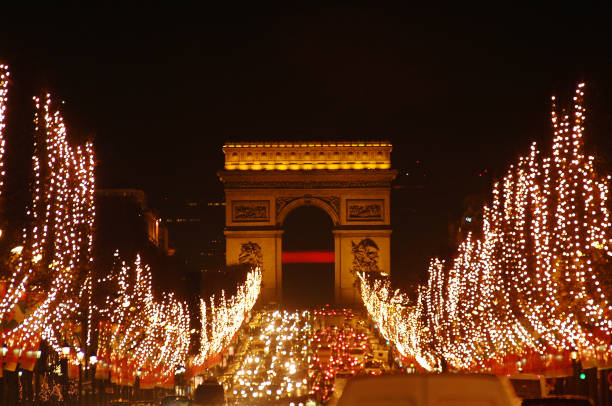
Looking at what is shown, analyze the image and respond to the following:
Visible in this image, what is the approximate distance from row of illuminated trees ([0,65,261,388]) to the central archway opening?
72627mm

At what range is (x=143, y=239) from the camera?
77.3m

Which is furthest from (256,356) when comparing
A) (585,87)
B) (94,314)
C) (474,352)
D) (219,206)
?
(219,206)

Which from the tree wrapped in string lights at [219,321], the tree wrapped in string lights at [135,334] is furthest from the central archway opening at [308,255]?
the tree wrapped in string lights at [135,334]

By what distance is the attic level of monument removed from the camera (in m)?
116

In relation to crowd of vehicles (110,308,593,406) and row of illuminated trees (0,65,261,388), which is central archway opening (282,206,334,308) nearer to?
crowd of vehicles (110,308,593,406)

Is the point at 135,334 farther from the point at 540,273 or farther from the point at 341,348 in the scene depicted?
the point at 341,348

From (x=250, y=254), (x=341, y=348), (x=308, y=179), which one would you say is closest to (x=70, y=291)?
(x=341, y=348)

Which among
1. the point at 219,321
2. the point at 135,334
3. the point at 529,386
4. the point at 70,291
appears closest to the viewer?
the point at 529,386

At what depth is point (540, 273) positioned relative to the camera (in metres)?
32.1

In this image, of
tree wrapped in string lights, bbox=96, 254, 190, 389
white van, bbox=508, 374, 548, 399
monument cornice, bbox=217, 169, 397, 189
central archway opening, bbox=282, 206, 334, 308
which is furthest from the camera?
central archway opening, bbox=282, 206, 334, 308

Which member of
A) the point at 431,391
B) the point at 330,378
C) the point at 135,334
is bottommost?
the point at 330,378

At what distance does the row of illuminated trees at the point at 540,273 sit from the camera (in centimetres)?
2788

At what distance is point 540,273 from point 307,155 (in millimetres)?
85019

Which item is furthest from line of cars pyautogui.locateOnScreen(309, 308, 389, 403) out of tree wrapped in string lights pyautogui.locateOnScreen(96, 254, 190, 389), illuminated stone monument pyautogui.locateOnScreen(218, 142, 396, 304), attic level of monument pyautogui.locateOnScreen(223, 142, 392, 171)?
attic level of monument pyautogui.locateOnScreen(223, 142, 392, 171)
